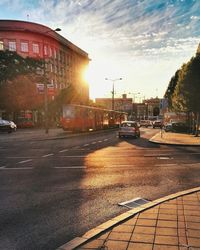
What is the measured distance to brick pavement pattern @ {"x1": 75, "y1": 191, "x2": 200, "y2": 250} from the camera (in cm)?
452

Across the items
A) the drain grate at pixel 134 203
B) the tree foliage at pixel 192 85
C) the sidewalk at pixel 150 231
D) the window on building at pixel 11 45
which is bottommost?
the drain grate at pixel 134 203

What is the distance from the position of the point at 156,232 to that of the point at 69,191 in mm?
3912

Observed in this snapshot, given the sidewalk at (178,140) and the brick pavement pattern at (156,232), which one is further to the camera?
the sidewalk at (178,140)

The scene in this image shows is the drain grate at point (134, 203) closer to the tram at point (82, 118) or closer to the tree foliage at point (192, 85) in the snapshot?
the tree foliage at point (192, 85)

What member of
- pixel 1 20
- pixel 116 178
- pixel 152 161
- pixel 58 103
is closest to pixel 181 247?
pixel 116 178

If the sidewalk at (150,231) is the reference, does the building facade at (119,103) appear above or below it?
above

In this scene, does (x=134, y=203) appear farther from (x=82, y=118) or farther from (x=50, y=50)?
(x=50, y=50)

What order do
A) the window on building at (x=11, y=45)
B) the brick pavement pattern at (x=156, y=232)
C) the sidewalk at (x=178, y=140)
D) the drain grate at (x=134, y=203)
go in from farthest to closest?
the window on building at (x=11, y=45) → the sidewalk at (x=178, y=140) → the drain grate at (x=134, y=203) → the brick pavement pattern at (x=156, y=232)

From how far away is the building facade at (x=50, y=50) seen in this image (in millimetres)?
66562

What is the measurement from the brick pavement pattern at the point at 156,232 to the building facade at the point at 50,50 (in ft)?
155

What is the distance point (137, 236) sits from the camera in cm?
486

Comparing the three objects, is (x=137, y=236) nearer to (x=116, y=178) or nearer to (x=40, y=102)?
(x=116, y=178)

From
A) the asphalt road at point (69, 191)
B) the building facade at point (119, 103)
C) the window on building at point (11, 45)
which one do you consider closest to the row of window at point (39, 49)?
the window on building at point (11, 45)

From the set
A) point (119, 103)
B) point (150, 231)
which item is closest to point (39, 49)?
point (150, 231)
